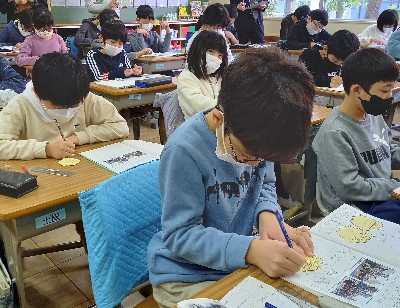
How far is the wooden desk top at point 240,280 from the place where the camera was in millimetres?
933

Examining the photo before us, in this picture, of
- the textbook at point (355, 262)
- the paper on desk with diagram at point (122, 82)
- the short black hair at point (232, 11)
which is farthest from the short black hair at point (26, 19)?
the textbook at point (355, 262)

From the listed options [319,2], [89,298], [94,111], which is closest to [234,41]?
[319,2]

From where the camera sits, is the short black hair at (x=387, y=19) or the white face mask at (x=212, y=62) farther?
the short black hair at (x=387, y=19)

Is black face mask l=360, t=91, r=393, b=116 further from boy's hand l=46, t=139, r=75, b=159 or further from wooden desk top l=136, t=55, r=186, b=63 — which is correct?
wooden desk top l=136, t=55, r=186, b=63

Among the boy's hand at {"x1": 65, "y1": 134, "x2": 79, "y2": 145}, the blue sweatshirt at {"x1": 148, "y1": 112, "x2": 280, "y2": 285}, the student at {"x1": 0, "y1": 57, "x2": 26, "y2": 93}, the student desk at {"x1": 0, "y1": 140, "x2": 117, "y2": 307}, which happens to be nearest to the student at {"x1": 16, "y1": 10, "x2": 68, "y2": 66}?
the student at {"x1": 0, "y1": 57, "x2": 26, "y2": 93}

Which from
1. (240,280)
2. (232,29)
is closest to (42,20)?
(232,29)

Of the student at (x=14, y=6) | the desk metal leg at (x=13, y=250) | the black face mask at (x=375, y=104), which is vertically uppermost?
the student at (x=14, y=6)

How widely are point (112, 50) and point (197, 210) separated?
3.30m

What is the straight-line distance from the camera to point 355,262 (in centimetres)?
106

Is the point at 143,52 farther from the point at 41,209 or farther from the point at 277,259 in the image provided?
the point at 277,259

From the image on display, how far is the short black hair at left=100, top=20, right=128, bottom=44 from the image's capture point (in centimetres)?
397

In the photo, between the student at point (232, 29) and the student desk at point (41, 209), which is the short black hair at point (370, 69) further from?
the student at point (232, 29)

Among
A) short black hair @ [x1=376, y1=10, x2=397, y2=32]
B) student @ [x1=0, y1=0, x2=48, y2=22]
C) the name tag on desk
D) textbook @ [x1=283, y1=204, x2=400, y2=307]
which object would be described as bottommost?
the name tag on desk

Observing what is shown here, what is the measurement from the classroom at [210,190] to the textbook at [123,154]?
1 centimetres
